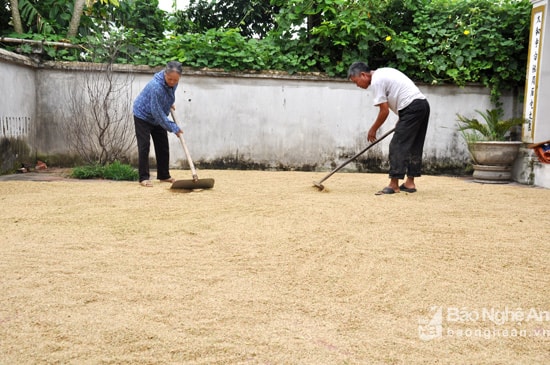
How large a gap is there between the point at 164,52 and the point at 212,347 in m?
Result: 7.06

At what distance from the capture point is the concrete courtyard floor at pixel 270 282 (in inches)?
77.0

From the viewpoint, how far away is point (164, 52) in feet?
27.2

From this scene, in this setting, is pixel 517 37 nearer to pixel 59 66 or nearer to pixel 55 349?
pixel 59 66

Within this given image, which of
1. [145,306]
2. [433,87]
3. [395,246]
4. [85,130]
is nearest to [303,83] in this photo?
[433,87]

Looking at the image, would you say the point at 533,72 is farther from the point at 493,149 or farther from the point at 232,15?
the point at 232,15

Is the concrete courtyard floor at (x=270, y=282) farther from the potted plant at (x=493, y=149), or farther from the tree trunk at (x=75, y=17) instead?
the tree trunk at (x=75, y=17)

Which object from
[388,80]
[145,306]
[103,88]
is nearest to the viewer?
[145,306]

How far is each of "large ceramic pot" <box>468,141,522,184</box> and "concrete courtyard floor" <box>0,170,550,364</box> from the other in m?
2.47

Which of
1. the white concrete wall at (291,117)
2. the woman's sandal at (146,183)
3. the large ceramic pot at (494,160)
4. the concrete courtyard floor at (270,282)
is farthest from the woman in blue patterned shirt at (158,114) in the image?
the large ceramic pot at (494,160)

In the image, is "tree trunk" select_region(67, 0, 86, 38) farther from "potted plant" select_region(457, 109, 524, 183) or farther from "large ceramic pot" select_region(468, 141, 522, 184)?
"large ceramic pot" select_region(468, 141, 522, 184)

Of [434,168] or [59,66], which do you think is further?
[434,168]

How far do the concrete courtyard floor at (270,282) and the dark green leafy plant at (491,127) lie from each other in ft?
9.17

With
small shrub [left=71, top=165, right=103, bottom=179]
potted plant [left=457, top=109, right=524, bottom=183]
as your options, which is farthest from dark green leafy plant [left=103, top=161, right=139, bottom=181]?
potted plant [left=457, top=109, right=524, bottom=183]

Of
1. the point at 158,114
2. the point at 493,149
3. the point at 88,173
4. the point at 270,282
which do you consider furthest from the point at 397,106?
the point at 88,173
